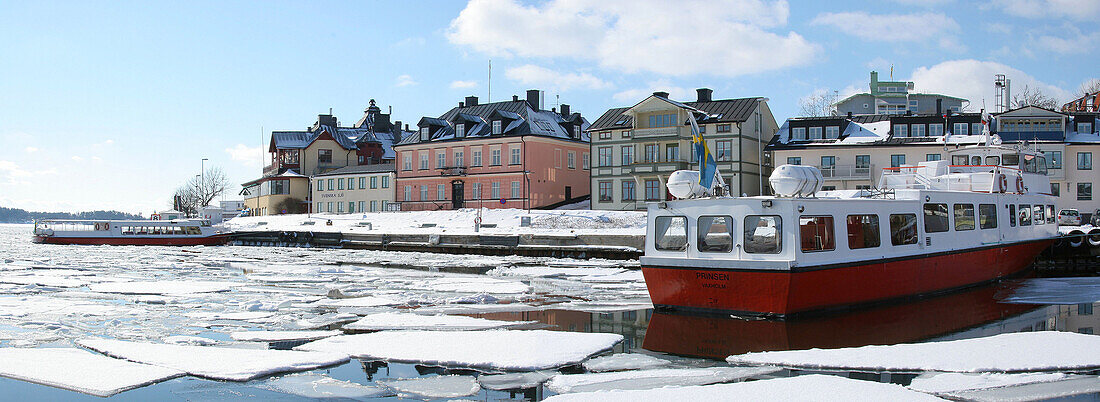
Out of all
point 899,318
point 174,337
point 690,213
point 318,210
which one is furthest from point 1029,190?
point 318,210

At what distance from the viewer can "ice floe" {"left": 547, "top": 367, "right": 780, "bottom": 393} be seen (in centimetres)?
938

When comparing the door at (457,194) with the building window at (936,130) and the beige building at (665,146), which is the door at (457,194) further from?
the building window at (936,130)

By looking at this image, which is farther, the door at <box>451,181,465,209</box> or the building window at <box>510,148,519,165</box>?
the door at <box>451,181,465,209</box>

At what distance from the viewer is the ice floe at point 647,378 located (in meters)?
9.38

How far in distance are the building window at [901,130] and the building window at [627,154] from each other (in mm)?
15608

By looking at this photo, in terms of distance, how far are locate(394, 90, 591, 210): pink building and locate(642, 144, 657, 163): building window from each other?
8.00m

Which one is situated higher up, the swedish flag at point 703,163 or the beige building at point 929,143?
the beige building at point 929,143

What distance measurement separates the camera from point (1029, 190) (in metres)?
24.5

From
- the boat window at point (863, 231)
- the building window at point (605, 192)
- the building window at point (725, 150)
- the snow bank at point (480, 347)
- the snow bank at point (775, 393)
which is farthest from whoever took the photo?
the building window at point (605, 192)

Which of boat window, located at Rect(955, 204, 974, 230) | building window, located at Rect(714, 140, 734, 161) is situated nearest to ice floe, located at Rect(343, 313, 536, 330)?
boat window, located at Rect(955, 204, 974, 230)

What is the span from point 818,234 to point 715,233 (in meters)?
1.94

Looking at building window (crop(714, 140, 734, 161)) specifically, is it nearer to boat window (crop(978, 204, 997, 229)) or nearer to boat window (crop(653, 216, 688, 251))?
boat window (crop(978, 204, 997, 229))

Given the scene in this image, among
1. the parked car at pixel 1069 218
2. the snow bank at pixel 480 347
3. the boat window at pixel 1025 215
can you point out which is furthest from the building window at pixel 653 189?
the snow bank at pixel 480 347

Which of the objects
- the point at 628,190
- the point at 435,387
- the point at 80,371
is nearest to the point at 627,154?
the point at 628,190
